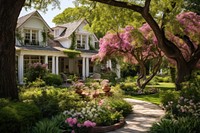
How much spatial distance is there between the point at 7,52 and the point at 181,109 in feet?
18.0

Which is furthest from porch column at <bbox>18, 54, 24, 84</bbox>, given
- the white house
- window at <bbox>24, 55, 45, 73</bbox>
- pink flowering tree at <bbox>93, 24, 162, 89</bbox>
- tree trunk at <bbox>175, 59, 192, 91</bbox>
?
tree trunk at <bbox>175, 59, 192, 91</bbox>

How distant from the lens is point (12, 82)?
28.4ft

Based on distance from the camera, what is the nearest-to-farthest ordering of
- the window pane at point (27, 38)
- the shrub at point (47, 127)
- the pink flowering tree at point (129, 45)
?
1. the shrub at point (47, 127)
2. the pink flowering tree at point (129, 45)
3. the window pane at point (27, 38)

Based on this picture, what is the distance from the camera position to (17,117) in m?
6.28

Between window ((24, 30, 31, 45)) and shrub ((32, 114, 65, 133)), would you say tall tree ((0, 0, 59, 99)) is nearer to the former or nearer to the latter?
shrub ((32, 114, 65, 133))

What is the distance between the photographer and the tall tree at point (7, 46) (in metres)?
8.45

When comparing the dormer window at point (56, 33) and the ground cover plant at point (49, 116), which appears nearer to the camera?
the ground cover plant at point (49, 116)

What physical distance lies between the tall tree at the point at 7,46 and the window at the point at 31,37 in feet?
66.5

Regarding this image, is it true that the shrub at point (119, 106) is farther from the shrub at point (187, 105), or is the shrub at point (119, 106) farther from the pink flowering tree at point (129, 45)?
the pink flowering tree at point (129, 45)

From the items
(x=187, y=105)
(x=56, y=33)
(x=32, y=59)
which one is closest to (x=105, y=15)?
(x=187, y=105)

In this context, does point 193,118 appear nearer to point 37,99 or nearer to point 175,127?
point 175,127

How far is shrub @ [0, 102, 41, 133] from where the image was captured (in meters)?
6.07

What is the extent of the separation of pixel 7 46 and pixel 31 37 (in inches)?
825

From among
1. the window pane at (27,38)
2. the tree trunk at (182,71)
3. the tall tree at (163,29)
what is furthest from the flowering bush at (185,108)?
the window pane at (27,38)
